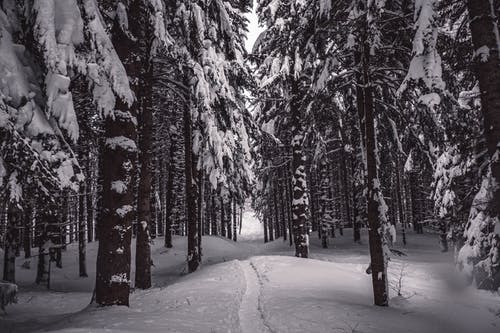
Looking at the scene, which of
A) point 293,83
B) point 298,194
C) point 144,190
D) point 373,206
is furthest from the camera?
point 293,83

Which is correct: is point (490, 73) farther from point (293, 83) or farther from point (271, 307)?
point (293, 83)

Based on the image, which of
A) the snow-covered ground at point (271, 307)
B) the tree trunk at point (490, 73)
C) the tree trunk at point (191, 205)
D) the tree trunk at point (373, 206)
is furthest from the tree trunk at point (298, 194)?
the tree trunk at point (490, 73)

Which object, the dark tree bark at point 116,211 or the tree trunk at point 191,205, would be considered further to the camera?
the tree trunk at point 191,205

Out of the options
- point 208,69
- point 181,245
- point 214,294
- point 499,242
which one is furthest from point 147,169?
point 181,245

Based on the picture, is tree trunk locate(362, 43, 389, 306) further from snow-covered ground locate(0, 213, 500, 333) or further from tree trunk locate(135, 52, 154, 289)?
tree trunk locate(135, 52, 154, 289)

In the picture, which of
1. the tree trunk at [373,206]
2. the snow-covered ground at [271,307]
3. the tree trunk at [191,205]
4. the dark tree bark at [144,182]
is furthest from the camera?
the tree trunk at [191,205]

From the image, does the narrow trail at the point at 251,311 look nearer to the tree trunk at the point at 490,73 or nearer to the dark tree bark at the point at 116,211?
the dark tree bark at the point at 116,211

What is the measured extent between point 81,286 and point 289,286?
1101 cm

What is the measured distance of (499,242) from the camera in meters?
6.21

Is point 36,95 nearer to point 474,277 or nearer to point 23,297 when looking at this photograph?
point 23,297

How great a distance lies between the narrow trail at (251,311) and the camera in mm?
6594

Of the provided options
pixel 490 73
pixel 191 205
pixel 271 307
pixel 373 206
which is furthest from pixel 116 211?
pixel 191 205

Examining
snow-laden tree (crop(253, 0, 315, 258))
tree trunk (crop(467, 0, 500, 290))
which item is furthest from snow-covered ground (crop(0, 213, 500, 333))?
tree trunk (crop(467, 0, 500, 290))

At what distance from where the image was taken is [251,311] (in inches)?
309
